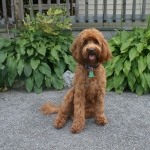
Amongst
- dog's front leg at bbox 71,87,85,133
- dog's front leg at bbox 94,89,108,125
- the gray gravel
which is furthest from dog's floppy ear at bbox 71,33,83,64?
the gray gravel

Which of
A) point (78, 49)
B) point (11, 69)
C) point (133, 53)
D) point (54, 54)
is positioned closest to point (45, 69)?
point (54, 54)

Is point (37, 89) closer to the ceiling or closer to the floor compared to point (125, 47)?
closer to the floor

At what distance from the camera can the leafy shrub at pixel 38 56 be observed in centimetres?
438

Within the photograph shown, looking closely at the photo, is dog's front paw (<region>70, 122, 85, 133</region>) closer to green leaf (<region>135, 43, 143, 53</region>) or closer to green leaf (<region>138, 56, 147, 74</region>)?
green leaf (<region>138, 56, 147, 74</region>)

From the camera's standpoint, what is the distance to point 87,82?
9.72 ft

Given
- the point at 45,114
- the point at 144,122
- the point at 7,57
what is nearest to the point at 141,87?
the point at 144,122

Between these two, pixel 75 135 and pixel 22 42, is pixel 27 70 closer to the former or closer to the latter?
pixel 22 42

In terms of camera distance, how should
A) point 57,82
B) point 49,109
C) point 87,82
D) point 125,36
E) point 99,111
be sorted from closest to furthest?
point 87,82 < point 99,111 < point 49,109 < point 57,82 < point 125,36

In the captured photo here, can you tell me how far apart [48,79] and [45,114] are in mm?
996

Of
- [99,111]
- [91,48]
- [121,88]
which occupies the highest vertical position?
[91,48]

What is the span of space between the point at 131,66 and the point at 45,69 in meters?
1.56

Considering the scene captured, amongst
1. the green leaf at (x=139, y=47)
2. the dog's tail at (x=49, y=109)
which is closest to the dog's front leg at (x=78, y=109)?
the dog's tail at (x=49, y=109)

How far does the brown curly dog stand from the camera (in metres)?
2.74

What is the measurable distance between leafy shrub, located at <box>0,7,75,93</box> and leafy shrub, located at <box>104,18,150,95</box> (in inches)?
33.7
